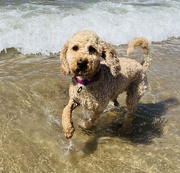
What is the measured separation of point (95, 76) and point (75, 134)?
103 cm

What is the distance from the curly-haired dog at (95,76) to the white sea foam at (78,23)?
3552mm

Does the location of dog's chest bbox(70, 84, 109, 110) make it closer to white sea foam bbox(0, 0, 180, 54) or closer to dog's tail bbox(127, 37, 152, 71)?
dog's tail bbox(127, 37, 152, 71)

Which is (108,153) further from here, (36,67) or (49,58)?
(49,58)

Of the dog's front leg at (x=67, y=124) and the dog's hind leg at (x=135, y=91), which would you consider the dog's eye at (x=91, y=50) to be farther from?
the dog's hind leg at (x=135, y=91)

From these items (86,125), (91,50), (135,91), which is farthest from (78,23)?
(91,50)

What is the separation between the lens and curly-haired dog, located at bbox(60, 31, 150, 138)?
3.67m

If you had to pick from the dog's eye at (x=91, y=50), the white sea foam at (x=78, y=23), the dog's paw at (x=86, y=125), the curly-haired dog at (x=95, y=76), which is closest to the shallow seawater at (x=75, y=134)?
the dog's paw at (x=86, y=125)

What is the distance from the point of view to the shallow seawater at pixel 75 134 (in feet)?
13.2

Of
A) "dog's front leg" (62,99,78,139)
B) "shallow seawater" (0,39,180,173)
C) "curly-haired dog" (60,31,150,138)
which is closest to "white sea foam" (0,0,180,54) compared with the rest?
"shallow seawater" (0,39,180,173)

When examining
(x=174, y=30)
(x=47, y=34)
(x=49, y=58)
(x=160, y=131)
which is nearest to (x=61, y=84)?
(x=49, y=58)

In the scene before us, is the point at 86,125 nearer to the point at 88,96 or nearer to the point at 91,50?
the point at 88,96

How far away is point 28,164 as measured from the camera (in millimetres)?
3881

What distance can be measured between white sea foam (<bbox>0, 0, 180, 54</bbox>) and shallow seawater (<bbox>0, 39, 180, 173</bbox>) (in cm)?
158

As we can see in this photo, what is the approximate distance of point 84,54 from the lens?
3605 millimetres
